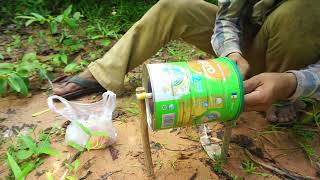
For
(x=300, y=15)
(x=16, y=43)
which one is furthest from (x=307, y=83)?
(x=16, y=43)

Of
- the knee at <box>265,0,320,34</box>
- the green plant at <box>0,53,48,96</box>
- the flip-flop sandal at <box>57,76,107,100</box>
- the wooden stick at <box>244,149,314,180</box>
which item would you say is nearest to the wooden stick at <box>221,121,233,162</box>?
the wooden stick at <box>244,149,314,180</box>

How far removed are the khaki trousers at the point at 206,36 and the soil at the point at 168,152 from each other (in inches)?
11.1

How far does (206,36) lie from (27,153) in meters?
1.08

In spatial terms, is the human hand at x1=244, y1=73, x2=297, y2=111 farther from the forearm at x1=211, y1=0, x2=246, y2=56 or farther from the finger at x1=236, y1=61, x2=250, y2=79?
the forearm at x1=211, y1=0, x2=246, y2=56

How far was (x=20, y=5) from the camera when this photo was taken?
325cm

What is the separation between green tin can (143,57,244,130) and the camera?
4.17 ft

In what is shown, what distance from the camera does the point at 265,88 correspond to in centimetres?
139

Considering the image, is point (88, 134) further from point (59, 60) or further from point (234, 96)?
point (59, 60)

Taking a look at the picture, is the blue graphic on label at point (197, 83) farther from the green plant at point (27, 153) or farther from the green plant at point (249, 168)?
the green plant at point (27, 153)

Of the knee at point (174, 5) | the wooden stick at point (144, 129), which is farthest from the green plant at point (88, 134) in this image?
the knee at point (174, 5)

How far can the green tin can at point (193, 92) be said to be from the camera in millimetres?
1270

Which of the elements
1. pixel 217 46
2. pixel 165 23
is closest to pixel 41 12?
pixel 165 23

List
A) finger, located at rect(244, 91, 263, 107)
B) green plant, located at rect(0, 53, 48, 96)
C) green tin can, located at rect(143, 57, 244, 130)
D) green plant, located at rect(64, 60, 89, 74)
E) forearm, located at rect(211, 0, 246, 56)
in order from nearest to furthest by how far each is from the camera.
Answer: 1. green tin can, located at rect(143, 57, 244, 130)
2. finger, located at rect(244, 91, 263, 107)
3. forearm, located at rect(211, 0, 246, 56)
4. green plant, located at rect(0, 53, 48, 96)
5. green plant, located at rect(64, 60, 89, 74)

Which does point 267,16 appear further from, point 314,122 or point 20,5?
point 20,5
